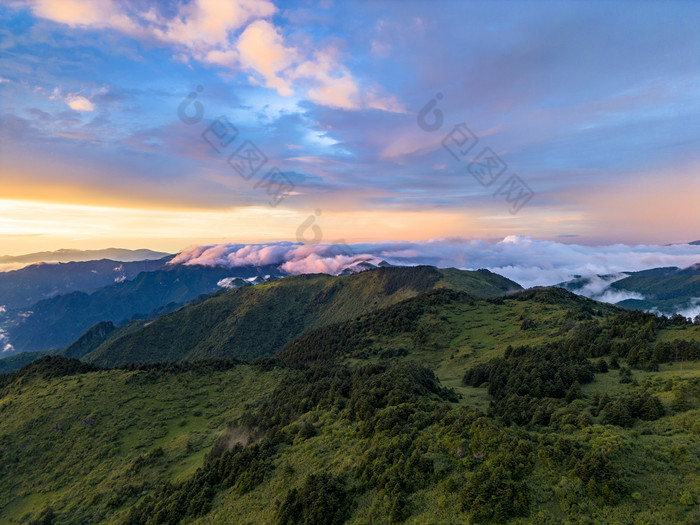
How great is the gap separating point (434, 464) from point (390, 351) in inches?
4019

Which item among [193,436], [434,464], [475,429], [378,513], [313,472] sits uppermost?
[475,429]

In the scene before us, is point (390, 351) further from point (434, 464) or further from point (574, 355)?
point (434, 464)

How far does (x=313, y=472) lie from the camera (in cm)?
3559

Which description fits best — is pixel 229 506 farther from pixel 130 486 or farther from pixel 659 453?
pixel 659 453

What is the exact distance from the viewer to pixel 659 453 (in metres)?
25.5

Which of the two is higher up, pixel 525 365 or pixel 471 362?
pixel 525 365

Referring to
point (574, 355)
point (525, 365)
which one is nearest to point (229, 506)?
point (525, 365)

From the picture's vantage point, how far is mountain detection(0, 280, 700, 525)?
2389 centimetres

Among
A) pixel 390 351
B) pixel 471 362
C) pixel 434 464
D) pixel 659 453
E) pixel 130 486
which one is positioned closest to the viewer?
pixel 659 453

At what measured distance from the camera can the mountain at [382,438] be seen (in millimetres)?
23891

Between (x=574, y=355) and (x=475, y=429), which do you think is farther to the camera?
(x=574, y=355)

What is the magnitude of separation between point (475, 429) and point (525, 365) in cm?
3682

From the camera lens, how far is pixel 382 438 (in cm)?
3612

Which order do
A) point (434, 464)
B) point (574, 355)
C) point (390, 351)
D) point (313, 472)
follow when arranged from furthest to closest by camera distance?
point (390, 351) < point (574, 355) < point (313, 472) < point (434, 464)
